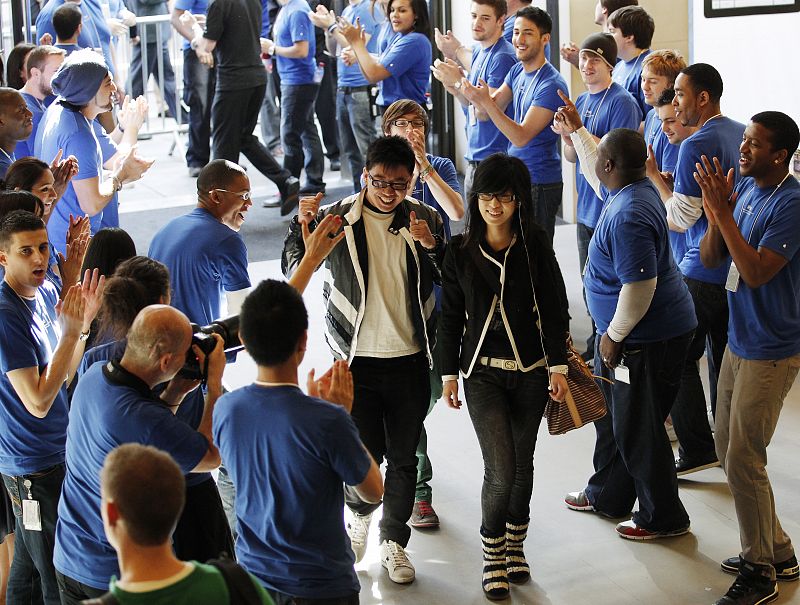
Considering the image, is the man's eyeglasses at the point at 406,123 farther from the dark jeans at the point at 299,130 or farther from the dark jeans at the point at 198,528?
the dark jeans at the point at 299,130

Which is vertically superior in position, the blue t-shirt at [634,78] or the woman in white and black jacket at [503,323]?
the blue t-shirt at [634,78]

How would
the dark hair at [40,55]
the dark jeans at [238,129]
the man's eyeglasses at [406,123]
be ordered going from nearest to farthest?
the man's eyeglasses at [406,123], the dark hair at [40,55], the dark jeans at [238,129]

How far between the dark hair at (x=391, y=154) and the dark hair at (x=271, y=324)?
3.84 ft

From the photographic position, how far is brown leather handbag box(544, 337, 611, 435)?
3.80 m

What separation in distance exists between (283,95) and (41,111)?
3.57 m

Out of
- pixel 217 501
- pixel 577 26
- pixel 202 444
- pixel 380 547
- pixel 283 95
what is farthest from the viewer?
pixel 283 95

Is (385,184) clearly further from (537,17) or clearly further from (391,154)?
(537,17)

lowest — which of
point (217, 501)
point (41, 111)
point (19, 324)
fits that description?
point (217, 501)

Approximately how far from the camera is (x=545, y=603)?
12.5 feet

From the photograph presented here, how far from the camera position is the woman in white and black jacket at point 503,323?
371 cm

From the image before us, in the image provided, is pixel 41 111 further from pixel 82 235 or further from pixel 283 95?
pixel 283 95

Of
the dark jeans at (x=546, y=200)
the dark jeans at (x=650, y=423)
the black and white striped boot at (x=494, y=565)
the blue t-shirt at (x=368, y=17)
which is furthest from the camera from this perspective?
the blue t-shirt at (x=368, y=17)

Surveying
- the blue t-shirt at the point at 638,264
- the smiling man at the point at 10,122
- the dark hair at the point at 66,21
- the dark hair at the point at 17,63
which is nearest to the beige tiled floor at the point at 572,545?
the blue t-shirt at the point at 638,264

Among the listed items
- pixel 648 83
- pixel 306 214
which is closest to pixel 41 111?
pixel 306 214
